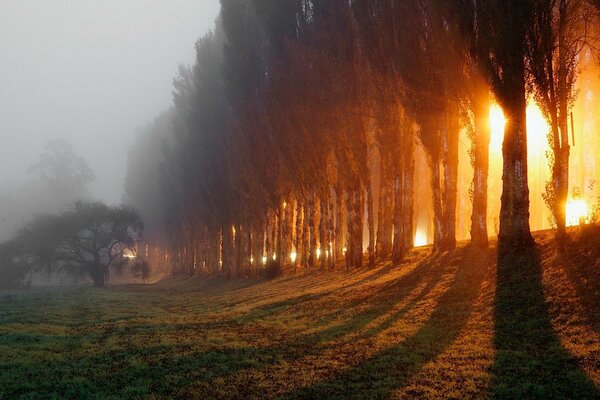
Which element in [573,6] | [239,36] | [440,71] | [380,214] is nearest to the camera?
[573,6]

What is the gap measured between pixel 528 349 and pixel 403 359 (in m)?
2.30

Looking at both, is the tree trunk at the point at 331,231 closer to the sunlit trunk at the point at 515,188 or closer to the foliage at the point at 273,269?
the foliage at the point at 273,269

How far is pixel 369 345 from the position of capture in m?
10.0

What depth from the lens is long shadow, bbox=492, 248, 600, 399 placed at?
244 inches

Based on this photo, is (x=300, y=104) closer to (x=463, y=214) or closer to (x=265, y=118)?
(x=265, y=118)

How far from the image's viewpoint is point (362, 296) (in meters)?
16.6

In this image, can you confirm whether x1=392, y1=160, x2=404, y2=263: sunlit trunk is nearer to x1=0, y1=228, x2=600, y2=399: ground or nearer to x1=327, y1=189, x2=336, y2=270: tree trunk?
x1=0, y1=228, x2=600, y2=399: ground

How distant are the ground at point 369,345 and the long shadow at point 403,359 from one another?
0.12 ft

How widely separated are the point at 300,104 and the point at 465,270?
17.2 m

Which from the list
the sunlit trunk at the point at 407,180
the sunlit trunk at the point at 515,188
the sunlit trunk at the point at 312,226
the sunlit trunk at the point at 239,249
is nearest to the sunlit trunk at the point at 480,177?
the sunlit trunk at the point at 515,188

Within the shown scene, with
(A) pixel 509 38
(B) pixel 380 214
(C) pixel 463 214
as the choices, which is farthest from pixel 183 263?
(A) pixel 509 38

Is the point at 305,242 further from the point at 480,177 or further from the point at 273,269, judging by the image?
the point at 480,177

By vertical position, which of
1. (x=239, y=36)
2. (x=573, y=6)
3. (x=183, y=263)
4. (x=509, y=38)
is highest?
(x=239, y=36)

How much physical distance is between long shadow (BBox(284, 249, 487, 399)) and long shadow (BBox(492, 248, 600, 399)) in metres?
0.97
